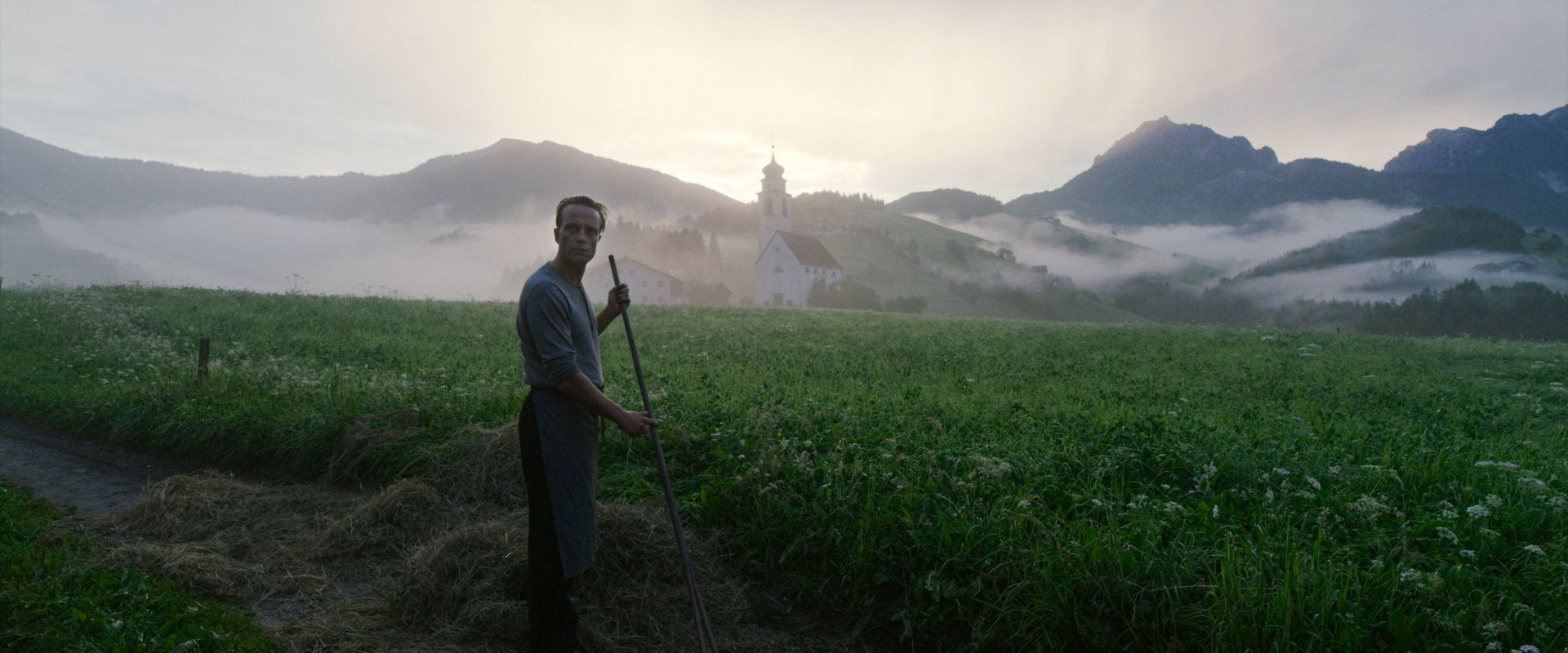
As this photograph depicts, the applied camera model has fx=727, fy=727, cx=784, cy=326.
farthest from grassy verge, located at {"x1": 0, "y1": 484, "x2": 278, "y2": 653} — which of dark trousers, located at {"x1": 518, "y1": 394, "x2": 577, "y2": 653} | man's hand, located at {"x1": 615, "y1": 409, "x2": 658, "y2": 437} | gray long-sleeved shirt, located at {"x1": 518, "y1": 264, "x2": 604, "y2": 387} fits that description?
man's hand, located at {"x1": 615, "y1": 409, "x2": 658, "y2": 437}

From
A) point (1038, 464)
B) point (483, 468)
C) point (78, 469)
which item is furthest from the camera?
point (78, 469)

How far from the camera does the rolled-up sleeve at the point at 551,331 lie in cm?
382

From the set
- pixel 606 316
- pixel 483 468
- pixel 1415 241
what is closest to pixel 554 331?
pixel 606 316

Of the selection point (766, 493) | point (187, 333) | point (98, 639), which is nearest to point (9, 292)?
point (187, 333)

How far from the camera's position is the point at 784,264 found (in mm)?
78438

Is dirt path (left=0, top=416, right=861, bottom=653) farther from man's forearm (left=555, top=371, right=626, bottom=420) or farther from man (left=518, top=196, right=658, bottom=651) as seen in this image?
man's forearm (left=555, top=371, right=626, bottom=420)

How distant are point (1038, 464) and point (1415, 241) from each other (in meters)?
159

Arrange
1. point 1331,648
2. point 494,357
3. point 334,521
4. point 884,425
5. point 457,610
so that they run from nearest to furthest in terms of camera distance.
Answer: point 1331,648
point 457,610
point 334,521
point 884,425
point 494,357

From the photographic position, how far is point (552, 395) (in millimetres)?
4062

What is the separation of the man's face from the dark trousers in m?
0.85

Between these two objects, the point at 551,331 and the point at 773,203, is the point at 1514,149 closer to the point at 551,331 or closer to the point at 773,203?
the point at 773,203

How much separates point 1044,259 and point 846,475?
186302 millimetres

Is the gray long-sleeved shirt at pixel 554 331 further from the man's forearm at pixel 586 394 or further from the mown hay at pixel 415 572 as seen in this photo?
the mown hay at pixel 415 572

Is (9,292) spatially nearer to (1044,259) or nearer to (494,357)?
(494,357)
